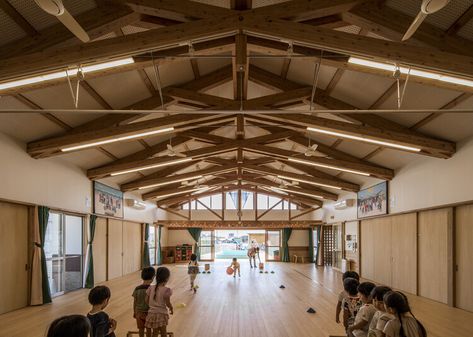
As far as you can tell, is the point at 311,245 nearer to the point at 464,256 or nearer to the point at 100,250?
the point at 100,250

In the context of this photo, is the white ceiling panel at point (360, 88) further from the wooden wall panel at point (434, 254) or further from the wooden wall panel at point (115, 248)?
the wooden wall panel at point (115, 248)

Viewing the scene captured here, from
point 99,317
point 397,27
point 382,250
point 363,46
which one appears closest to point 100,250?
point 382,250

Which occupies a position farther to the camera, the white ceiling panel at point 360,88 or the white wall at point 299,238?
the white wall at point 299,238

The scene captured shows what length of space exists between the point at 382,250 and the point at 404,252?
1.39 metres

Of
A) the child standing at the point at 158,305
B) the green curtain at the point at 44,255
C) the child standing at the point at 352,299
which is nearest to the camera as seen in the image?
the child standing at the point at 352,299

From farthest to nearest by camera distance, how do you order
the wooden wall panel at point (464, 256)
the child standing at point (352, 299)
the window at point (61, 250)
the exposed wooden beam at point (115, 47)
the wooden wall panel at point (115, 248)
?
the wooden wall panel at point (115, 248), the window at point (61, 250), the wooden wall panel at point (464, 256), the exposed wooden beam at point (115, 47), the child standing at point (352, 299)

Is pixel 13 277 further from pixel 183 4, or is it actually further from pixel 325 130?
pixel 325 130

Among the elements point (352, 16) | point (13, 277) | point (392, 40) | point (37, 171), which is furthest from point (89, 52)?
point (13, 277)

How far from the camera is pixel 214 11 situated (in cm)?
486

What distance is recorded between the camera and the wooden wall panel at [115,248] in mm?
12500

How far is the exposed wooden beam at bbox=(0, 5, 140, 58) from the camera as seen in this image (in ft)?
16.1

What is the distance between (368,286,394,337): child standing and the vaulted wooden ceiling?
255 centimetres

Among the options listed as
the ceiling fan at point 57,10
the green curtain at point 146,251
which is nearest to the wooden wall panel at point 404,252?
the ceiling fan at point 57,10

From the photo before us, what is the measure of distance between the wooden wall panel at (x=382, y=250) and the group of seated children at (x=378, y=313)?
759 cm
